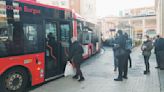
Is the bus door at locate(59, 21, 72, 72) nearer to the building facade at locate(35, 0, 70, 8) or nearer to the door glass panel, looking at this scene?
the door glass panel

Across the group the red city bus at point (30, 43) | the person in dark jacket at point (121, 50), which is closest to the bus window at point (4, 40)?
the red city bus at point (30, 43)

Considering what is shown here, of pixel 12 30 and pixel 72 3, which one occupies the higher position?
pixel 72 3

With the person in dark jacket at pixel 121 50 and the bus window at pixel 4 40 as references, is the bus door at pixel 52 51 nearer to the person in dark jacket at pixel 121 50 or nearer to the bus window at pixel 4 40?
the bus window at pixel 4 40

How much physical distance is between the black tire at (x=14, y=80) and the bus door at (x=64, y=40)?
2.39 meters

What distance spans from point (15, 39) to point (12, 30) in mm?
274

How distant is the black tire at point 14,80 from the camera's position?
270 inches

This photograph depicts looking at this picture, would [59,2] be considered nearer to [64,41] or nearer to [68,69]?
[64,41]

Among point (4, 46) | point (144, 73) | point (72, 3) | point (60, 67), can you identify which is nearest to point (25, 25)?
point (4, 46)

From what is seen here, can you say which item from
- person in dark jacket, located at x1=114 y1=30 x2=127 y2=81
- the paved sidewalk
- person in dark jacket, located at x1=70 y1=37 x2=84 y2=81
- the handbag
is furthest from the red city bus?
person in dark jacket, located at x1=114 y1=30 x2=127 y2=81

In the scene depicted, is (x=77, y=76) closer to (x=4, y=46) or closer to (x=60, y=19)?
(x=60, y=19)

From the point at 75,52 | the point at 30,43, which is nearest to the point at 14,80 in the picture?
the point at 30,43

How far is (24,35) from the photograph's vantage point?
7406mm

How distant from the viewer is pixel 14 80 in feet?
23.7

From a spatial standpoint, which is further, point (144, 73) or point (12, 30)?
point (144, 73)
